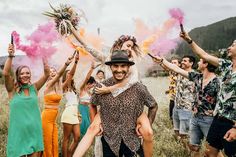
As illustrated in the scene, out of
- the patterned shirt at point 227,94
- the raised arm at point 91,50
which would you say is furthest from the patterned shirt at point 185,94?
the patterned shirt at point 227,94

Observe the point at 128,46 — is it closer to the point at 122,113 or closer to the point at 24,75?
the point at 122,113

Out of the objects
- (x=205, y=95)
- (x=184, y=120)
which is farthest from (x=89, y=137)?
(x=184, y=120)

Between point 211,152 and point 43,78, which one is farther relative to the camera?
point 43,78

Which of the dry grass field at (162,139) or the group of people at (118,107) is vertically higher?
the group of people at (118,107)

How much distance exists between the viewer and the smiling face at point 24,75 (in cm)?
680

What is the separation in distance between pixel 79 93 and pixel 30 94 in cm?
283

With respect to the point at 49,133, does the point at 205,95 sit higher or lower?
higher

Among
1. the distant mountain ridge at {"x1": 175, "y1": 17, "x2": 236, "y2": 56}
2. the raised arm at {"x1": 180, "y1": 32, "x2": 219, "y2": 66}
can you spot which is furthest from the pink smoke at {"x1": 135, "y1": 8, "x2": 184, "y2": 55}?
the distant mountain ridge at {"x1": 175, "y1": 17, "x2": 236, "y2": 56}

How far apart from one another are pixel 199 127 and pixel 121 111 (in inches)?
101

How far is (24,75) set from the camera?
682 centimetres

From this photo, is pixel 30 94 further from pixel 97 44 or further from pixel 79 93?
pixel 79 93

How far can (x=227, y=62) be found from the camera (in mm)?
6422

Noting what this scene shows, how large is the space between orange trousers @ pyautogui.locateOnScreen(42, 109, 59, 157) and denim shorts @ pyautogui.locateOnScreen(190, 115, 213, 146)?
2383 millimetres

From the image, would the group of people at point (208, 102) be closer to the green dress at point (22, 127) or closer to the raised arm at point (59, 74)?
the raised arm at point (59, 74)
